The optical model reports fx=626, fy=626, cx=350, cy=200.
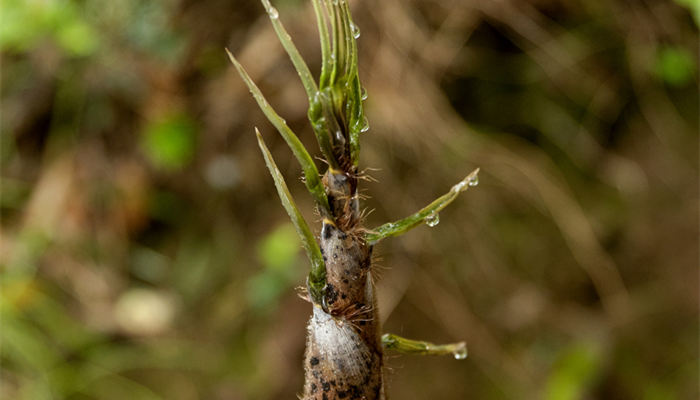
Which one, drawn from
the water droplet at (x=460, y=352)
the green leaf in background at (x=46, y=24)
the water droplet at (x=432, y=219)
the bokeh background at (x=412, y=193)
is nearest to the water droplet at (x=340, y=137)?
the water droplet at (x=432, y=219)

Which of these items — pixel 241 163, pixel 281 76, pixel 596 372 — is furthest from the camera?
pixel 241 163

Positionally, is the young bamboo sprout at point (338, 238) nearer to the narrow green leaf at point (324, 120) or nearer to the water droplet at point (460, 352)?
the narrow green leaf at point (324, 120)

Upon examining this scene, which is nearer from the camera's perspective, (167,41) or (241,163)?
(167,41)

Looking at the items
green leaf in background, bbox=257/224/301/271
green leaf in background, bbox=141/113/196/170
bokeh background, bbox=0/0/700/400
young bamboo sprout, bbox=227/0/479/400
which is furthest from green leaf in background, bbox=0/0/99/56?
young bamboo sprout, bbox=227/0/479/400

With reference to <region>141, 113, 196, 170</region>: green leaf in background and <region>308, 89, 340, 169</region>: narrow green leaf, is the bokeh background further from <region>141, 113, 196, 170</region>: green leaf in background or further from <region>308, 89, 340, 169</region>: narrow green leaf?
<region>308, 89, 340, 169</region>: narrow green leaf

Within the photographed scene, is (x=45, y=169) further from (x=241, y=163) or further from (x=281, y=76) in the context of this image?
(x=281, y=76)

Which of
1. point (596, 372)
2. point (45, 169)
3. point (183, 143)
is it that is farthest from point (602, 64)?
point (45, 169)
